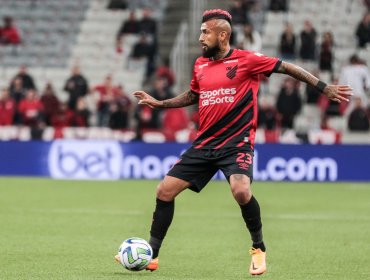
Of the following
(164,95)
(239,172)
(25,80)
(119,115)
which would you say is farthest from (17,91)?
(239,172)

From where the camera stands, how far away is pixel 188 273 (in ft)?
32.3

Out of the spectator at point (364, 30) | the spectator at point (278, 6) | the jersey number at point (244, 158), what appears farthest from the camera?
the spectator at point (278, 6)

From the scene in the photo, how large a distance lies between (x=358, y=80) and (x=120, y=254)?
1676 cm

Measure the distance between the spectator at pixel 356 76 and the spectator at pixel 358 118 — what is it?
2.11 feet

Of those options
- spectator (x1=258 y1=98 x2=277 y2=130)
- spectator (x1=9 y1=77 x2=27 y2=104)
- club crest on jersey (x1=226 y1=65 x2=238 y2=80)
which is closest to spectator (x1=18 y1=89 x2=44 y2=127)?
spectator (x1=9 y1=77 x2=27 y2=104)

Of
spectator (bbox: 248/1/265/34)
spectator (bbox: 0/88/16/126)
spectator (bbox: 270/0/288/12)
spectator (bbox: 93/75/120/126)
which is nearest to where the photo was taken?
spectator (bbox: 0/88/16/126)

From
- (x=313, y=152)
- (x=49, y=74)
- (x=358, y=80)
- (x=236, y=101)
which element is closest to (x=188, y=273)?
(x=236, y=101)

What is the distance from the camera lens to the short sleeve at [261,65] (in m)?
9.84

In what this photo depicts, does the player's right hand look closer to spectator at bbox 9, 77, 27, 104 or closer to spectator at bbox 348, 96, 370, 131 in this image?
spectator at bbox 348, 96, 370, 131

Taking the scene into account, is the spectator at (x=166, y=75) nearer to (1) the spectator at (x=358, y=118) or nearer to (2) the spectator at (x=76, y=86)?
(2) the spectator at (x=76, y=86)

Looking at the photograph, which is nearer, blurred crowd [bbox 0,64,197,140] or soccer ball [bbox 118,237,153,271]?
soccer ball [bbox 118,237,153,271]

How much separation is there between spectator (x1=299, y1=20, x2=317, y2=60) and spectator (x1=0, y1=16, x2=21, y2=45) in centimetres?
793

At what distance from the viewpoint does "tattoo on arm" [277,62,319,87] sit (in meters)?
9.69

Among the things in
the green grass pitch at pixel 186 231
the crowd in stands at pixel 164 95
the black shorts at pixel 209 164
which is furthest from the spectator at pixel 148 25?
the black shorts at pixel 209 164
